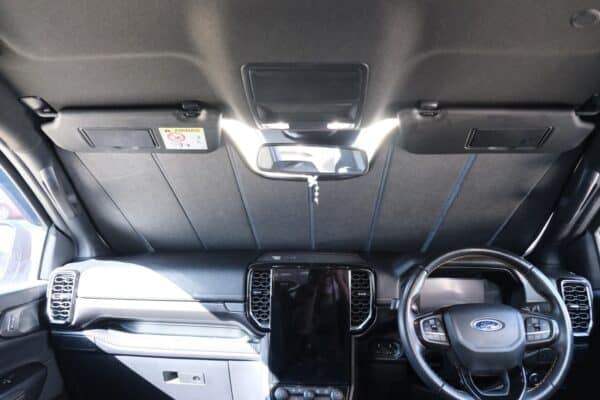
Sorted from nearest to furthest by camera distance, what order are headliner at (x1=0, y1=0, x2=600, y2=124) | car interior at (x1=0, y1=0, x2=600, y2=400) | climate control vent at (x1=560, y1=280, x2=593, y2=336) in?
headliner at (x1=0, y1=0, x2=600, y2=124) < car interior at (x1=0, y1=0, x2=600, y2=400) < climate control vent at (x1=560, y1=280, x2=593, y2=336)

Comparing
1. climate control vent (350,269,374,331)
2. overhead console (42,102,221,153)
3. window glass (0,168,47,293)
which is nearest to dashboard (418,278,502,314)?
climate control vent (350,269,374,331)

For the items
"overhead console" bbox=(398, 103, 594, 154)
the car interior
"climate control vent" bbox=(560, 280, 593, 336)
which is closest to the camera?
the car interior

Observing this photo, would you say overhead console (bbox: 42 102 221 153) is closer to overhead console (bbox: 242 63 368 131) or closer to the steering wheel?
overhead console (bbox: 242 63 368 131)

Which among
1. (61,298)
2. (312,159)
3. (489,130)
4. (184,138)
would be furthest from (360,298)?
(61,298)

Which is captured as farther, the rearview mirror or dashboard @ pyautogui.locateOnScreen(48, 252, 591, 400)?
dashboard @ pyautogui.locateOnScreen(48, 252, 591, 400)

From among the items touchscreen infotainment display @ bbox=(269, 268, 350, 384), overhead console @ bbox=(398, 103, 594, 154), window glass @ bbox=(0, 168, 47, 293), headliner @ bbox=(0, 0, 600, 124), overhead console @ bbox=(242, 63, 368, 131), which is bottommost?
touchscreen infotainment display @ bbox=(269, 268, 350, 384)

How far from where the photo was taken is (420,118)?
177 centimetres

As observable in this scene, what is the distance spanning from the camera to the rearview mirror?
77.1 inches

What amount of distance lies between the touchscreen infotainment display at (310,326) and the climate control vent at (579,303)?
1.07 meters

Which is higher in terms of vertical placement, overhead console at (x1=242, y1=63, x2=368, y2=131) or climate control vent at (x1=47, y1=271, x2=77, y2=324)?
overhead console at (x1=242, y1=63, x2=368, y2=131)

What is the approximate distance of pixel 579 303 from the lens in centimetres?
212

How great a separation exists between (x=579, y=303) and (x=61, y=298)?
8.64ft

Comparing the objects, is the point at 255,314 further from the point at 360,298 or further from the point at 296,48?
the point at 296,48

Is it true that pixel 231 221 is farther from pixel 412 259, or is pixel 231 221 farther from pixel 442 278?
pixel 442 278
